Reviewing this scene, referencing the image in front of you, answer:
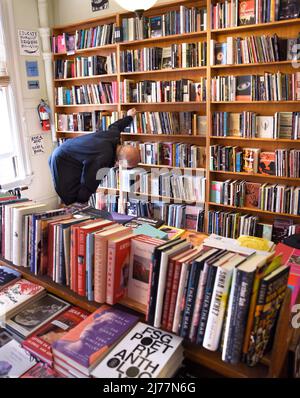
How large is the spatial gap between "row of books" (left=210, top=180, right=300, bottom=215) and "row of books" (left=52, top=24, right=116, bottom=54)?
6.76ft

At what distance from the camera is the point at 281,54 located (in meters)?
2.96

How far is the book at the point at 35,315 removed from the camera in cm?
141

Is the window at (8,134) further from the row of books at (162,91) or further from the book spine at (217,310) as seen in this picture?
the book spine at (217,310)

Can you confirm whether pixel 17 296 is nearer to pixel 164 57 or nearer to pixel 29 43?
pixel 164 57

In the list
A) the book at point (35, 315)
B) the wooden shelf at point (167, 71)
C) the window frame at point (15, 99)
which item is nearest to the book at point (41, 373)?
the book at point (35, 315)

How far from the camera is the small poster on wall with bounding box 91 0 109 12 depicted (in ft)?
13.2

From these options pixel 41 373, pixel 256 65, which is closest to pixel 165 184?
pixel 256 65

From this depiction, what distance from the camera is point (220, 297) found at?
1.07 meters

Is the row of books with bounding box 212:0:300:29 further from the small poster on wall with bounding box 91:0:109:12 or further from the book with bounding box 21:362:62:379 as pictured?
the book with bounding box 21:362:62:379

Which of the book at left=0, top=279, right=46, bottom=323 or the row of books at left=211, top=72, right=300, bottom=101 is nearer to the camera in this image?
the book at left=0, top=279, right=46, bottom=323

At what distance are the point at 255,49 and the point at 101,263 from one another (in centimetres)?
253

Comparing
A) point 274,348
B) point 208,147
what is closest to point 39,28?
point 208,147

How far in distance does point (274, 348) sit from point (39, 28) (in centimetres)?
455

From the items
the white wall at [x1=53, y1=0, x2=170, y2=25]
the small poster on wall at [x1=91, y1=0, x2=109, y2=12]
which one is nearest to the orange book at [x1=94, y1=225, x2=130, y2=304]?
the white wall at [x1=53, y1=0, x2=170, y2=25]
